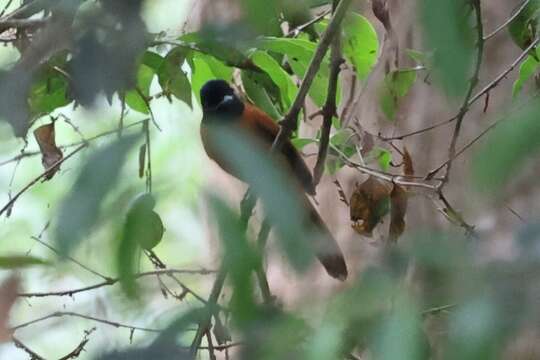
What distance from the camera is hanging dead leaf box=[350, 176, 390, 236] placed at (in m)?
1.74

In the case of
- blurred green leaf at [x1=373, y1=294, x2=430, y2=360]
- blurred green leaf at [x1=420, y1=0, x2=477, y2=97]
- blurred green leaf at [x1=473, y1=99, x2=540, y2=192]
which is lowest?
blurred green leaf at [x1=373, y1=294, x2=430, y2=360]

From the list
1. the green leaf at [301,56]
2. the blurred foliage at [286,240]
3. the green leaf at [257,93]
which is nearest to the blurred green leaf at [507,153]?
the blurred foliage at [286,240]

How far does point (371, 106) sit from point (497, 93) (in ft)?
1.02

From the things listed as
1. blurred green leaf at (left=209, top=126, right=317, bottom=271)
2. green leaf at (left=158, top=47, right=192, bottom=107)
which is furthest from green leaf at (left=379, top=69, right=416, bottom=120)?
blurred green leaf at (left=209, top=126, right=317, bottom=271)

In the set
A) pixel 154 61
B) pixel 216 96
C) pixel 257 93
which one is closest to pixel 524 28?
pixel 257 93

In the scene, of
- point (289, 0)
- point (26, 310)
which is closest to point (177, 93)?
point (26, 310)

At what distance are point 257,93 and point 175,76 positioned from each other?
25 cm

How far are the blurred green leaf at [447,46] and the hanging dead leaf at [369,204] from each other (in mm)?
1194

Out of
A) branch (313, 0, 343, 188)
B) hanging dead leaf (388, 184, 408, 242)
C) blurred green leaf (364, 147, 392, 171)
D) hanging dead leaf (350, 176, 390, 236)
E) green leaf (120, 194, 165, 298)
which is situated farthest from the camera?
blurred green leaf (364, 147, 392, 171)

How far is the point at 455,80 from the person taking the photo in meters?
0.52

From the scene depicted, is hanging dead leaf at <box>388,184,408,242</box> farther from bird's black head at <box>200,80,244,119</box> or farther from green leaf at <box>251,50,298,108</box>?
bird's black head at <box>200,80,244,119</box>

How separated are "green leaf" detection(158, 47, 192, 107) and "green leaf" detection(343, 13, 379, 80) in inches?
11.0

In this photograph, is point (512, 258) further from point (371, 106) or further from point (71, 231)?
point (371, 106)

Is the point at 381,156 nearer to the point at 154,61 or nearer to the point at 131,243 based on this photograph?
the point at 154,61
